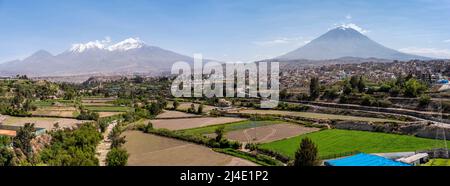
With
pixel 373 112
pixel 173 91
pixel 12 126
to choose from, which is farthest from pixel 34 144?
pixel 173 91

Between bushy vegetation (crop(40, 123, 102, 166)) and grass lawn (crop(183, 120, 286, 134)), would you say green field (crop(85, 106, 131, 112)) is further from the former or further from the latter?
bushy vegetation (crop(40, 123, 102, 166))

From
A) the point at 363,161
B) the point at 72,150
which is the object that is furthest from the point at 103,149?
the point at 363,161

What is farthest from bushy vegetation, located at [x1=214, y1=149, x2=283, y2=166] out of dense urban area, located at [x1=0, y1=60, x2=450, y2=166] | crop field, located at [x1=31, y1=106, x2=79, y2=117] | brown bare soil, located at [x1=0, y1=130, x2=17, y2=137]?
crop field, located at [x1=31, y1=106, x2=79, y2=117]

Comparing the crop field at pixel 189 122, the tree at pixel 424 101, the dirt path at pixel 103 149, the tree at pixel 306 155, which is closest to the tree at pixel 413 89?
the tree at pixel 424 101
